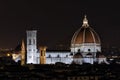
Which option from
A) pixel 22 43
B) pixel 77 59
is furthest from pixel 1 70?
pixel 22 43

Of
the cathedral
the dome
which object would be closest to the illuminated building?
the cathedral

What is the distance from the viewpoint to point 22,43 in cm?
14900

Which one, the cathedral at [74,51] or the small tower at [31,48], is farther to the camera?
the small tower at [31,48]

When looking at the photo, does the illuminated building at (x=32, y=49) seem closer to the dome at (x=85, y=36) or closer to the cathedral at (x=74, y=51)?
the cathedral at (x=74, y=51)

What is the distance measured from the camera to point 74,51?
14375 cm

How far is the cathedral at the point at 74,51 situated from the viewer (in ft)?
459

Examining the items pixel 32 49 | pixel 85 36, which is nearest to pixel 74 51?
Result: pixel 85 36

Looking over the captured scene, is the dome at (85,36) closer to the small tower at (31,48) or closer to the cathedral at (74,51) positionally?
the cathedral at (74,51)

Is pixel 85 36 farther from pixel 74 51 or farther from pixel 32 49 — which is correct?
pixel 32 49

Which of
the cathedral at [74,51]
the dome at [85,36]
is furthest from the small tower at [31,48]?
the dome at [85,36]

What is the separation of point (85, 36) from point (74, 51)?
10.0 ft

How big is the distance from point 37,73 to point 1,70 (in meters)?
5.66

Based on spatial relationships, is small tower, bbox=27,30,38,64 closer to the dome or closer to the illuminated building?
the illuminated building

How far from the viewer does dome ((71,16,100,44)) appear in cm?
14188
